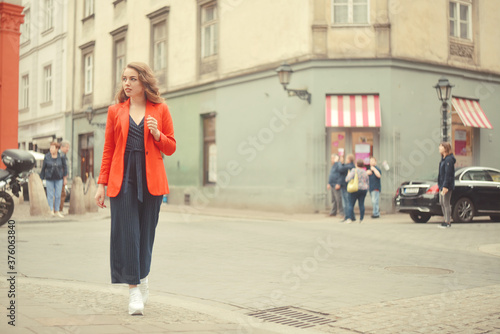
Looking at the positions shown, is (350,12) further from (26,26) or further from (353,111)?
(26,26)

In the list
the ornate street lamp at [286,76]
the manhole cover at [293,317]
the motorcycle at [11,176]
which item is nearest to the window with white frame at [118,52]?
the ornate street lamp at [286,76]

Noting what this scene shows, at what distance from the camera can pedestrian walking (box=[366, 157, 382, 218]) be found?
17766 mm

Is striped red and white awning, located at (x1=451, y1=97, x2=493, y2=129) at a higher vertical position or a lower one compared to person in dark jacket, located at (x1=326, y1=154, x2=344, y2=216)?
higher

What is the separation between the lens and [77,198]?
51.4 feet

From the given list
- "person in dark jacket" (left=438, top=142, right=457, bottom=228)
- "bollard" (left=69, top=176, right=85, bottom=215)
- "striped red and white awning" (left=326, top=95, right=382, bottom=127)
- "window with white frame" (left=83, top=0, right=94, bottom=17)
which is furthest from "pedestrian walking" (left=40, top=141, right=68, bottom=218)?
"window with white frame" (left=83, top=0, right=94, bottom=17)

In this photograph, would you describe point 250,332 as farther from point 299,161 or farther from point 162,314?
point 299,161

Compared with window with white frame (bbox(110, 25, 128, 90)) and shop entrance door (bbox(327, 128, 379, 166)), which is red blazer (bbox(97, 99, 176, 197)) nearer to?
shop entrance door (bbox(327, 128, 379, 166))

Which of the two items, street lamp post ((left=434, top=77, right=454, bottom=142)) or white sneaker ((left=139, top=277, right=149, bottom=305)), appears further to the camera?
street lamp post ((left=434, top=77, right=454, bottom=142))

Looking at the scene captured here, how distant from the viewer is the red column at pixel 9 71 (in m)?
20.0

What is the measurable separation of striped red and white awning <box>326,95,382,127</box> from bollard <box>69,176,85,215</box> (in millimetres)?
7726

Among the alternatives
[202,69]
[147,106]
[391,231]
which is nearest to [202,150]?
[202,69]

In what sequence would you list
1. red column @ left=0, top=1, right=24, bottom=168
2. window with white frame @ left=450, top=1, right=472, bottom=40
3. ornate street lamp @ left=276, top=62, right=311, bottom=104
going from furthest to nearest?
window with white frame @ left=450, top=1, right=472, bottom=40, red column @ left=0, top=1, right=24, bottom=168, ornate street lamp @ left=276, top=62, right=311, bottom=104

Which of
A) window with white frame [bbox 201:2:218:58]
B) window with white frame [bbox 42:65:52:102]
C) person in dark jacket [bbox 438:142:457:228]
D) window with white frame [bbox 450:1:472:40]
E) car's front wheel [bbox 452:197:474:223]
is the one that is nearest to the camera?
person in dark jacket [bbox 438:142:457:228]

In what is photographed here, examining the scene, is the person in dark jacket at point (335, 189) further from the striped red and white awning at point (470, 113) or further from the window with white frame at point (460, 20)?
the window with white frame at point (460, 20)
